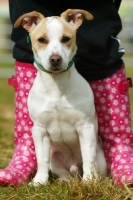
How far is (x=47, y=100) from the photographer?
3.37 metres

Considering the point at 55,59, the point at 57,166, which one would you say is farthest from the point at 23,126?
the point at 55,59

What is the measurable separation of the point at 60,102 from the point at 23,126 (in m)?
0.52

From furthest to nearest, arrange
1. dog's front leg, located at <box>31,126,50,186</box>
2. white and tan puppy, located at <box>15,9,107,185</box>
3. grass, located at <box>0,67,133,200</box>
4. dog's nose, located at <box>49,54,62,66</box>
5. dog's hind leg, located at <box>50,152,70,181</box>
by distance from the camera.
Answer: dog's hind leg, located at <box>50,152,70,181</box> → dog's front leg, located at <box>31,126,50,186</box> → white and tan puppy, located at <box>15,9,107,185</box> → dog's nose, located at <box>49,54,62,66</box> → grass, located at <box>0,67,133,200</box>

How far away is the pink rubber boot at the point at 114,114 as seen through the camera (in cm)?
371

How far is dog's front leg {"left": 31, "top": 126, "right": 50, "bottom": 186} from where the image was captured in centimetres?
344

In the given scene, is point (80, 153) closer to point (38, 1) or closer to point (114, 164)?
point (114, 164)

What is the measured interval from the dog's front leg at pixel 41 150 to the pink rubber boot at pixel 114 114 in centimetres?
44

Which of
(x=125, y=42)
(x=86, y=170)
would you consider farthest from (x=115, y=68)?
(x=125, y=42)

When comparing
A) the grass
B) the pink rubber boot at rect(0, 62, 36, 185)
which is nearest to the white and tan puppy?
the grass

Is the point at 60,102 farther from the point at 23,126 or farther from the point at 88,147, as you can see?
the point at 23,126

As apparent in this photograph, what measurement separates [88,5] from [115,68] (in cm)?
41

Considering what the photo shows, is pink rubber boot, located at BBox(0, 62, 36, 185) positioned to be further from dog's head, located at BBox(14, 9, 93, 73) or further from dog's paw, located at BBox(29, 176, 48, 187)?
dog's head, located at BBox(14, 9, 93, 73)

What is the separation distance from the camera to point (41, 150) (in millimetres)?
3461

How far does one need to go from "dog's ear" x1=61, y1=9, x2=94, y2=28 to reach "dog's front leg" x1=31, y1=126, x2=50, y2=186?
62 cm
